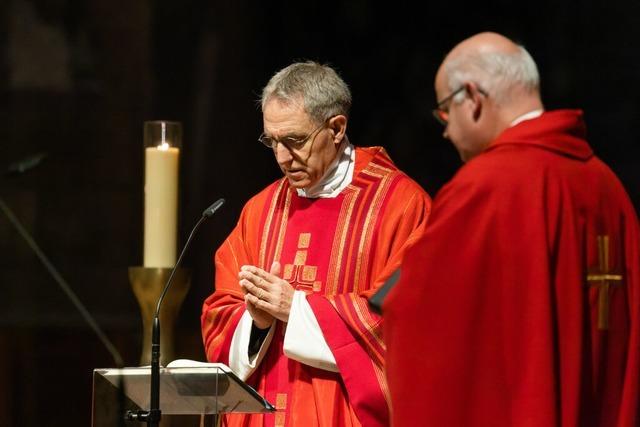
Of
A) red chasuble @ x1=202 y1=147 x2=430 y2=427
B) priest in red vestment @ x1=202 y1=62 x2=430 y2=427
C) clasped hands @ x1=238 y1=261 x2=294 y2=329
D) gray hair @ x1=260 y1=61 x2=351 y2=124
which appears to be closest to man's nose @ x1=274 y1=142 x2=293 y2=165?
priest in red vestment @ x1=202 y1=62 x2=430 y2=427

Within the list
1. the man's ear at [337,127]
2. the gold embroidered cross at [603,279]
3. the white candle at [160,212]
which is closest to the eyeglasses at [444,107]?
the gold embroidered cross at [603,279]

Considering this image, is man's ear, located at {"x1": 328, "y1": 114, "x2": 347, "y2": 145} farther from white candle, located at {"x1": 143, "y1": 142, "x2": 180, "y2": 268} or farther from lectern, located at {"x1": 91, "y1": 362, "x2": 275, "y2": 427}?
lectern, located at {"x1": 91, "y1": 362, "x2": 275, "y2": 427}

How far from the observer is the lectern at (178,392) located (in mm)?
3906

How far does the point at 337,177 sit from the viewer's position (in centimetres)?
471

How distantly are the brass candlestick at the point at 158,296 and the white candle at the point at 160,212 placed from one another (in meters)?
0.05

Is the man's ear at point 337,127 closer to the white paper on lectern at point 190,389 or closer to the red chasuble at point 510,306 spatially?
the white paper on lectern at point 190,389

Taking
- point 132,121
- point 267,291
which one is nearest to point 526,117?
point 267,291

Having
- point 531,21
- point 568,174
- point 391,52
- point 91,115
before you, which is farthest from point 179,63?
point 568,174

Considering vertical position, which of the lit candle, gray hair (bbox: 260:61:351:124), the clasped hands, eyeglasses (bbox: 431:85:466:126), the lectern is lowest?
Result: the lectern

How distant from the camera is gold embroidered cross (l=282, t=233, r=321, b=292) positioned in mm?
4566

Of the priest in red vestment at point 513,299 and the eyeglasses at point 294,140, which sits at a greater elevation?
the eyeglasses at point 294,140

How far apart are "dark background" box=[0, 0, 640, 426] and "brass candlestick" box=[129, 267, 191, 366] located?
166 centimetres

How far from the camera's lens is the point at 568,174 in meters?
3.34

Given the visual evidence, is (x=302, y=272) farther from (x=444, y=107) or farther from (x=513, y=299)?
(x=513, y=299)
